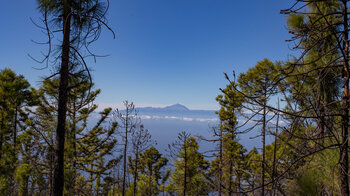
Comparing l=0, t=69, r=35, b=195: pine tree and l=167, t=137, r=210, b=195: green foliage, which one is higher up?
l=0, t=69, r=35, b=195: pine tree

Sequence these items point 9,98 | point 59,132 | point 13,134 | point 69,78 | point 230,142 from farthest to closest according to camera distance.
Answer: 1. point 230,142
2. point 13,134
3. point 9,98
4. point 69,78
5. point 59,132

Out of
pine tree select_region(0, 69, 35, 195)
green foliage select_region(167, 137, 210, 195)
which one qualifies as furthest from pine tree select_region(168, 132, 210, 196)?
pine tree select_region(0, 69, 35, 195)

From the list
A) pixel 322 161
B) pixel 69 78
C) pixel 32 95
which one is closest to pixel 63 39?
pixel 69 78

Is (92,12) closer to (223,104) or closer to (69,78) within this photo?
(69,78)

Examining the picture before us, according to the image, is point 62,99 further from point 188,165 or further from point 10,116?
point 188,165

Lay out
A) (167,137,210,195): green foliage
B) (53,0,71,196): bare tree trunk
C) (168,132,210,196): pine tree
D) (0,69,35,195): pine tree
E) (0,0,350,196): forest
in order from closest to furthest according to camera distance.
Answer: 1. (0,0,350,196): forest
2. (53,0,71,196): bare tree trunk
3. (0,69,35,195): pine tree
4. (168,132,210,196): pine tree
5. (167,137,210,195): green foliage

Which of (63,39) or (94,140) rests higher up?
(63,39)

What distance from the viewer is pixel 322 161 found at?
5.00 ft

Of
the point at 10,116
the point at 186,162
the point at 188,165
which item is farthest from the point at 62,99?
the point at 188,165

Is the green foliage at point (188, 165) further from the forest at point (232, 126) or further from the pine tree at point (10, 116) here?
the pine tree at point (10, 116)

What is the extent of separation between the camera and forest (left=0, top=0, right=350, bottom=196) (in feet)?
4.19

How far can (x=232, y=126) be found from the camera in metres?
15.0

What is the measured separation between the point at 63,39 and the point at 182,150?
14.2 m

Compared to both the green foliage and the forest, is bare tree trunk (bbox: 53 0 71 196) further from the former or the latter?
the green foliage
